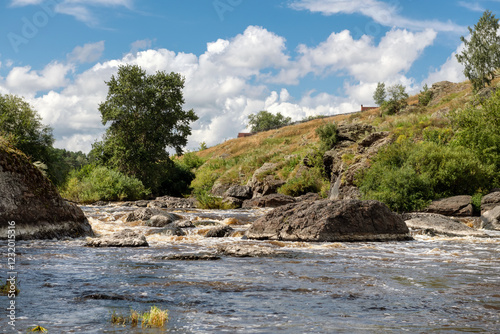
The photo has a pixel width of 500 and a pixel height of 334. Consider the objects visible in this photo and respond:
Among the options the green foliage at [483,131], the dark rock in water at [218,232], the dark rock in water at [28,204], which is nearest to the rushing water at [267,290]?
the dark rock in water at [28,204]

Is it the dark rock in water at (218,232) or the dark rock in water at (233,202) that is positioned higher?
the dark rock in water at (233,202)

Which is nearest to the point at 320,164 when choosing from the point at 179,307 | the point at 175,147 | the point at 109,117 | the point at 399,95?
the point at 175,147

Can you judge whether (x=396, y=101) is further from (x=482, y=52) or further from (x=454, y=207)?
(x=454, y=207)

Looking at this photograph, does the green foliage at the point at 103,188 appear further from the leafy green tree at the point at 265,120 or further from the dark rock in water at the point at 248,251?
the leafy green tree at the point at 265,120

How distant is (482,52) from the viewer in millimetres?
56531

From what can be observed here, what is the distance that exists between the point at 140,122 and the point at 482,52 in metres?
42.6

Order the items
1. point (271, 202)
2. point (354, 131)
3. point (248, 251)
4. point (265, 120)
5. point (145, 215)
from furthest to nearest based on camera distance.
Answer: point (265, 120)
point (354, 131)
point (271, 202)
point (145, 215)
point (248, 251)

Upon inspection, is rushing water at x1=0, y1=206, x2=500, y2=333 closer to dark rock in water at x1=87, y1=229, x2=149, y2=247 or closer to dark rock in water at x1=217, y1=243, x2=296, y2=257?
dark rock in water at x1=217, y1=243, x2=296, y2=257

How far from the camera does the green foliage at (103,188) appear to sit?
121ft

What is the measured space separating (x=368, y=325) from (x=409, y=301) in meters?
1.62

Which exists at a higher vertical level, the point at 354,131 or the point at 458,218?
the point at 354,131

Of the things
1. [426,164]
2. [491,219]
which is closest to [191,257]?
[491,219]

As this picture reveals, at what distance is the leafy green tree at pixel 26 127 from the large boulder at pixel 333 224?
104ft

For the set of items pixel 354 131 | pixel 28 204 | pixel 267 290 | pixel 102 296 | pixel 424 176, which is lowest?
pixel 267 290
